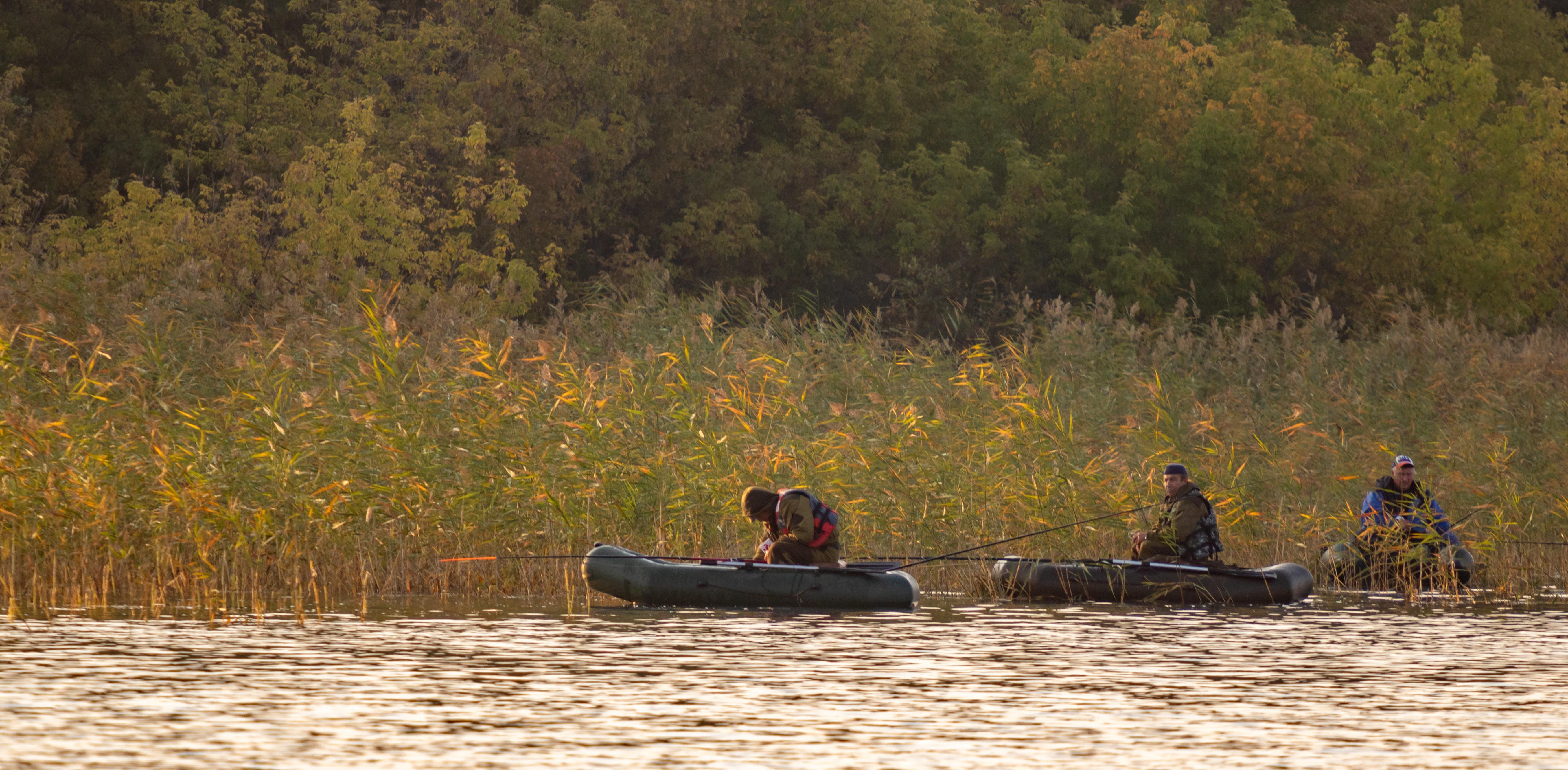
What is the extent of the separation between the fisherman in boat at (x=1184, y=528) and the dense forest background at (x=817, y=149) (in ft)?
49.7

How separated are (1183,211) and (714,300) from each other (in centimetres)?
2100

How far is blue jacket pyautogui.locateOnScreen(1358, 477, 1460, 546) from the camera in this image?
55.4 ft

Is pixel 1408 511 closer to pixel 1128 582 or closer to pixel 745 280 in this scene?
pixel 1128 582

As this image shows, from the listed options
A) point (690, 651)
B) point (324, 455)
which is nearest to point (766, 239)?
point (324, 455)

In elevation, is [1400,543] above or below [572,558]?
below

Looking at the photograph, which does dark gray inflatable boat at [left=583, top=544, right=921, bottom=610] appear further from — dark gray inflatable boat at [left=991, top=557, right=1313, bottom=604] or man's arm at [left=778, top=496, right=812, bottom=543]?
dark gray inflatable boat at [left=991, top=557, right=1313, bottom=604]

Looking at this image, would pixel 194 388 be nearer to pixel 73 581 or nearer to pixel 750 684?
pixel 73 581

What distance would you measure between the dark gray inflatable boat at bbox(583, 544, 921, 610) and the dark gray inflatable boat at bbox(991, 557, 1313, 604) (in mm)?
1145

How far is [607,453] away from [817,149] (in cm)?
2714

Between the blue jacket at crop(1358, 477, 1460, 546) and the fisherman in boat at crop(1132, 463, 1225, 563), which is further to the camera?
the blue jacket at crop(1358, 477, 1460, 546)

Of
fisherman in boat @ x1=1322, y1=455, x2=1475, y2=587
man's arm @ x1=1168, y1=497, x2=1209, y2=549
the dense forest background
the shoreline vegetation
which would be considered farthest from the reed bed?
the dense forest background

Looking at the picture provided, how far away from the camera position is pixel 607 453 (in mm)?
16922

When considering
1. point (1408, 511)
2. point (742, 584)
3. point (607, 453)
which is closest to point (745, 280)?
point (607, 453)

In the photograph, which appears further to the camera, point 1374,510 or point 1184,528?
point 1374,510
